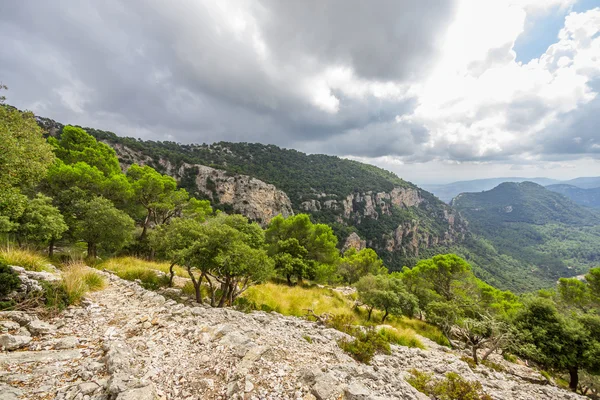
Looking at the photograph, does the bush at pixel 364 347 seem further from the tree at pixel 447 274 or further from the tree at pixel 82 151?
the tree at pixel 82 151

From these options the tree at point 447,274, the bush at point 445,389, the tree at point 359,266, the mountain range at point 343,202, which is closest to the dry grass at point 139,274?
the bush at point 445,389

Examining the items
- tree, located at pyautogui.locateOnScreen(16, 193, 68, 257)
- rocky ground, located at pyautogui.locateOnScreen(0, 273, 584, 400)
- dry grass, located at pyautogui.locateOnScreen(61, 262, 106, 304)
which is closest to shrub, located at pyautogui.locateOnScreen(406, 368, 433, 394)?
rocky ground, located at pyautogui.locateOnScreen(0, 273, 584, 400)

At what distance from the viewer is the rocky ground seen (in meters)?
4.16

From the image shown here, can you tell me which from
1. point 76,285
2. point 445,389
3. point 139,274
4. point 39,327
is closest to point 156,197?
point 139,274

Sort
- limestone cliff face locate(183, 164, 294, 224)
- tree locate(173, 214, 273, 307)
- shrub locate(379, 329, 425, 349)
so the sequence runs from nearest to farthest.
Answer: tree locate(173, 214, 273, 307)
shrub locate(379, 329, 425, 349)
limestone cliff face locate(183, 164, 294, 224)

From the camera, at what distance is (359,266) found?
37938 millimetres

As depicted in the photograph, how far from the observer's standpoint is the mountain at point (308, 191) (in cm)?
8000

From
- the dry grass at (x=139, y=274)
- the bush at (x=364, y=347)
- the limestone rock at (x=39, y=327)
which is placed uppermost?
the limestone rock at (x=39, y=327)

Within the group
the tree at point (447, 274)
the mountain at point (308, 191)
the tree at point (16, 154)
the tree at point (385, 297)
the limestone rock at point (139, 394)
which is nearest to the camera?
the limestone rock at point (139, 394)

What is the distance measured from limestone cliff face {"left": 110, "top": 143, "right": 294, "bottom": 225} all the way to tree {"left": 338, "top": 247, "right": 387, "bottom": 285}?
1835 inches

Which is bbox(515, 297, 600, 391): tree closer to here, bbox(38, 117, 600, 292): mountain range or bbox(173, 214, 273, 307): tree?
bbox(173, 214, 273, 307): tree

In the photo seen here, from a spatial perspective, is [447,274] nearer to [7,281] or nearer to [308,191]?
[7,281]

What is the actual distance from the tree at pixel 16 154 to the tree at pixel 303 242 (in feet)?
62.4

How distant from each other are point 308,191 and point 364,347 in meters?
107
